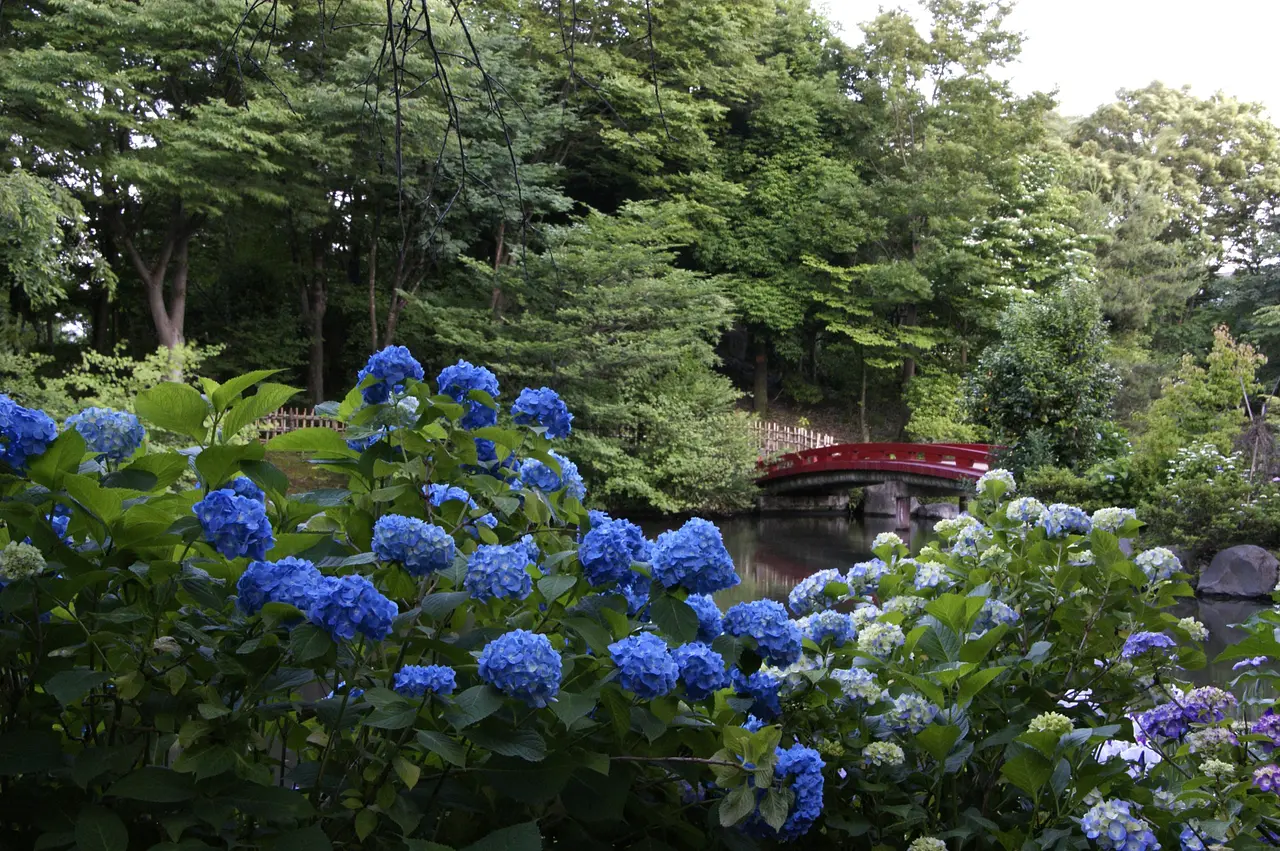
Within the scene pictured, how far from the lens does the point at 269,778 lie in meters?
1.12

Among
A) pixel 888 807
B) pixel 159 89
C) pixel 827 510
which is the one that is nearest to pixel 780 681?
pixel 888 807

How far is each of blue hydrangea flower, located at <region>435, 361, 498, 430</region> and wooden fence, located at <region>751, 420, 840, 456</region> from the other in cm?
1807

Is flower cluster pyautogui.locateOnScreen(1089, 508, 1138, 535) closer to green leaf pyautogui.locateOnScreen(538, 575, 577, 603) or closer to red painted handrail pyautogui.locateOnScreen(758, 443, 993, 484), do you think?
green leaf pyautogui.locateOnScreen(538, 575, 577, 603)

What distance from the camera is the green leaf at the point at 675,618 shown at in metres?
1.19

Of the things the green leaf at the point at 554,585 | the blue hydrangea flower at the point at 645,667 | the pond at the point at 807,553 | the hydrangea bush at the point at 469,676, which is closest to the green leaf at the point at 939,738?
the hydrangea bush at the point at 469,676

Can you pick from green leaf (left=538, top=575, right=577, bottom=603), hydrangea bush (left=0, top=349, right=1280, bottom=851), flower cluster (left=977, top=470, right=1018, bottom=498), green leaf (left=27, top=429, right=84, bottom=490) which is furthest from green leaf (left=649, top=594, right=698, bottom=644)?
flower cluster (left=977, top=470, right=1018, bottom=498)

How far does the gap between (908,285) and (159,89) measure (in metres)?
13.4

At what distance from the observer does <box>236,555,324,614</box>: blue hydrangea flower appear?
1068 millimetres

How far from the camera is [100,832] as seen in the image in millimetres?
1043

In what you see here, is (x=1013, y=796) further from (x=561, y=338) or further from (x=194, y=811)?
(x=561, y=338)

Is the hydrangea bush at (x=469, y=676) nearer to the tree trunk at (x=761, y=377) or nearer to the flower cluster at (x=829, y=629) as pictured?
the flower cluster at (x=829, y=629)

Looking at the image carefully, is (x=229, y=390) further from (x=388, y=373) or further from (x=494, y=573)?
(x=494, y=573)

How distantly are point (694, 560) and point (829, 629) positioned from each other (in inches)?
19.2

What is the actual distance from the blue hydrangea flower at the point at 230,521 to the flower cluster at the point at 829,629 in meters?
0.84
